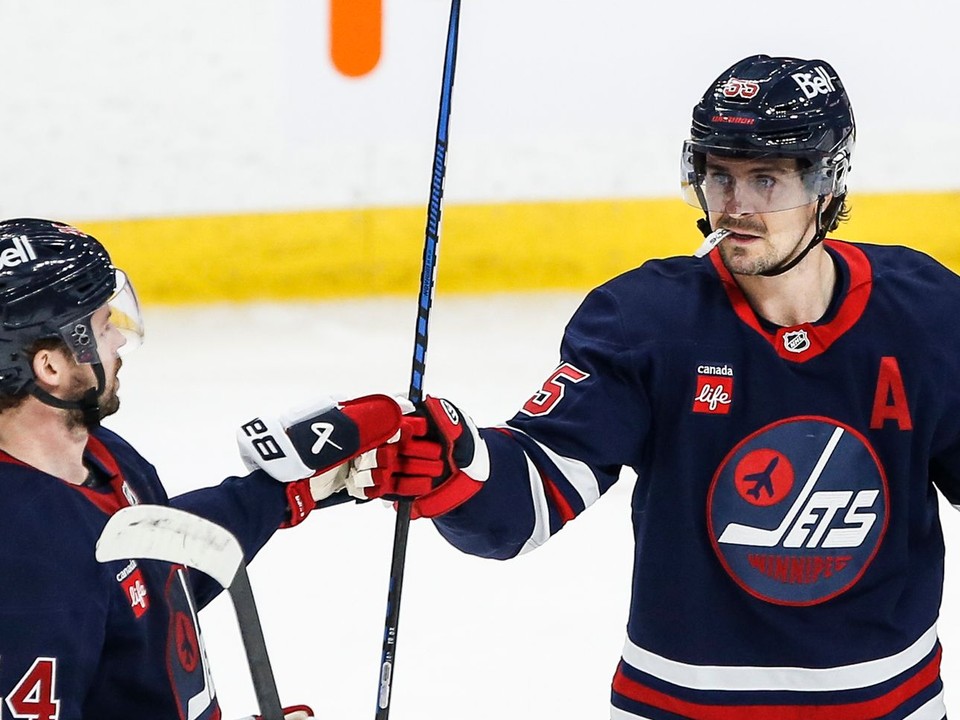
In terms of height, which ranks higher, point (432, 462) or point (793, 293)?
point (793, 293)

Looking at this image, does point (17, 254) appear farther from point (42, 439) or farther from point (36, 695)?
point (36, 695)

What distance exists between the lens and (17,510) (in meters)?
1.38

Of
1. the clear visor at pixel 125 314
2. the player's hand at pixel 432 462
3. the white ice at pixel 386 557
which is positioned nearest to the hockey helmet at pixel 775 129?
the player's hand at pixel 432 462

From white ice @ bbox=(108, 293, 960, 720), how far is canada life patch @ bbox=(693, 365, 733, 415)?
0.24 metres

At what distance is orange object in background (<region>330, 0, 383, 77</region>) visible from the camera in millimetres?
4129

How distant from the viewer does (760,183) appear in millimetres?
1730

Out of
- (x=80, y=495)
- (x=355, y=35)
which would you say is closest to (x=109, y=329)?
(x=80, y=495)

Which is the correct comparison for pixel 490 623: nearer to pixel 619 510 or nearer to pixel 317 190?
pixel 619 510

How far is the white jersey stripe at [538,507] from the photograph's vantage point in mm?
1708

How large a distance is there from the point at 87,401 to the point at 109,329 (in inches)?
3.0

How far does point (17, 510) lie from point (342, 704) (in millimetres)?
1296

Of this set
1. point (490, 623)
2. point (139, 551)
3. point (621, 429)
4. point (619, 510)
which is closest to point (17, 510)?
point (139, 551)

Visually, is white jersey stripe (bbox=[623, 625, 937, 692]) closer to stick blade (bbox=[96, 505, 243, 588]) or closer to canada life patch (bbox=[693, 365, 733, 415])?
canada life patch (bbox=[693, 365, 733, 415])

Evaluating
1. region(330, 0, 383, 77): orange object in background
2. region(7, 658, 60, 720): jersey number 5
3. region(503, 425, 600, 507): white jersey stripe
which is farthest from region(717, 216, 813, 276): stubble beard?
region(330, 0, 383, 77): orange object in background
